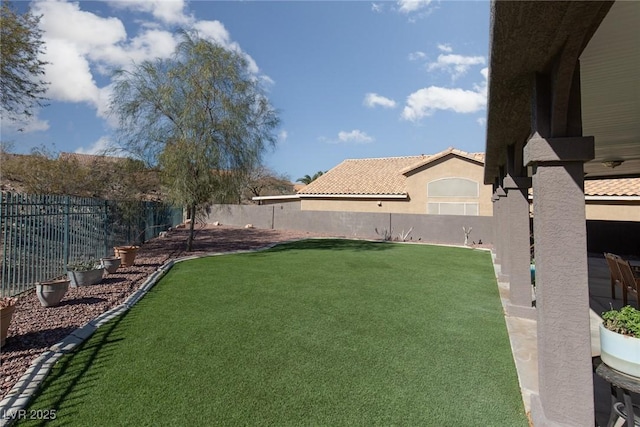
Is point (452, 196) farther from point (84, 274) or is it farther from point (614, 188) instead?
point (84, 274)

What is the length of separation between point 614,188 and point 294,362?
1892 cm

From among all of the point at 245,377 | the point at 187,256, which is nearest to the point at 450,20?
the point at 245,377

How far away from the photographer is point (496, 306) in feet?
21.8

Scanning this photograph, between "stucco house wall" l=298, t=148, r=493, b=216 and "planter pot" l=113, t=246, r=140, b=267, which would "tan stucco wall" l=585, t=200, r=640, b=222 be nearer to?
"stucco house wall" l=298, t=148, r=493, b=216

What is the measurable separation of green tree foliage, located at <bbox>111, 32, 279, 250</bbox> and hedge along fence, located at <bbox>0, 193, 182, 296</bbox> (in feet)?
8.24

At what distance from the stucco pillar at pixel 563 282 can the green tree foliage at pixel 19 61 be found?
42.8 feet

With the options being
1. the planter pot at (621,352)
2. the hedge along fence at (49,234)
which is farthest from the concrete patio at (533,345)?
the hedge along fence at (49,234)

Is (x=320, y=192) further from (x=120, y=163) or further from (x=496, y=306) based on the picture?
(x=496, y=306)

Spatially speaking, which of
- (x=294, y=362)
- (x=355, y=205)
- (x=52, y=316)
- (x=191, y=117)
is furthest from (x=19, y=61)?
(x=355, y=205)

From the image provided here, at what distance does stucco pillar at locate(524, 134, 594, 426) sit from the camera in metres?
2.60

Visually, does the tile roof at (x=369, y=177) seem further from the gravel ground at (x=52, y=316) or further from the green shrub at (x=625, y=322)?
the green shrub at (x=625, y=322)

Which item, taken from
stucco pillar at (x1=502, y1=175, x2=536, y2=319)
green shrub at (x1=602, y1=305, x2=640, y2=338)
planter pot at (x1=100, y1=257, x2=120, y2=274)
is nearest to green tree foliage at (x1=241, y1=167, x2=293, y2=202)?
planter pot at (x1=100, y1=257, x2=120, y2=274)

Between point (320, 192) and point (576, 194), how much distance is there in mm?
22583

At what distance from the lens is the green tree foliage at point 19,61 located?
9.49 meters
